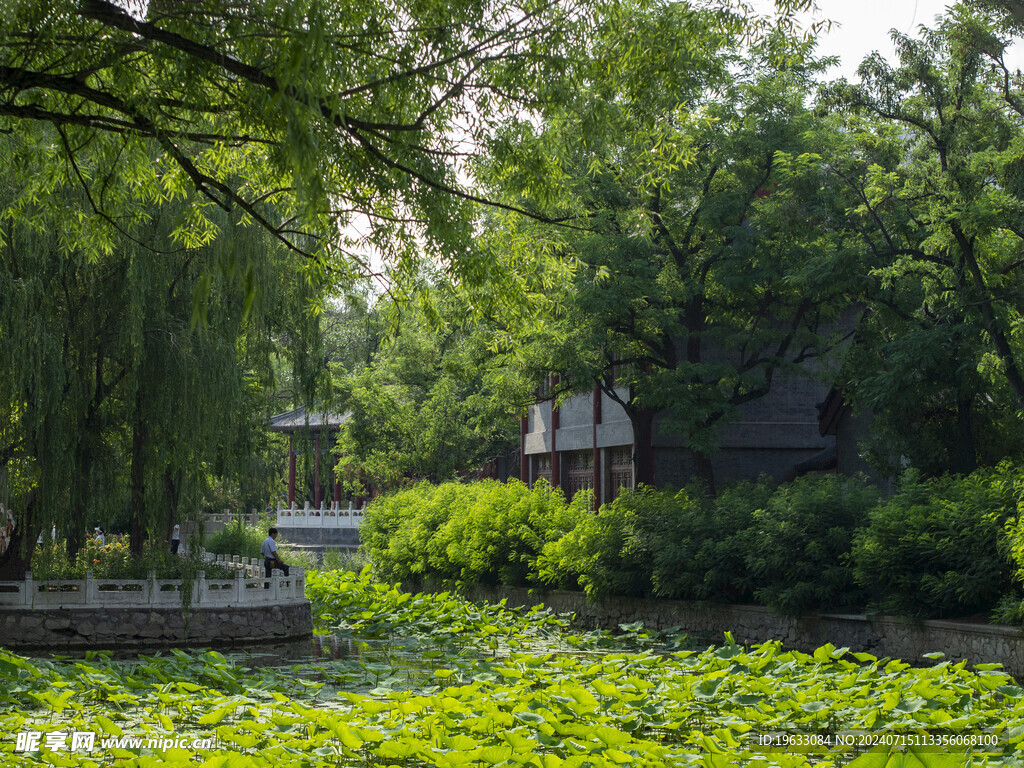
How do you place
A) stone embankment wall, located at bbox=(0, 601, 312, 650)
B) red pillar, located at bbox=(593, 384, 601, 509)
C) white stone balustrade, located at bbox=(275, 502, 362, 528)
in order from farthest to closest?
white stone balustrade, located at bbox=(275, 502, 362, 528) → red pillar, located at bbox=(593, 384, 601, 509) → stone embankment wall, located at bbox=(0, 601, 312, 650)

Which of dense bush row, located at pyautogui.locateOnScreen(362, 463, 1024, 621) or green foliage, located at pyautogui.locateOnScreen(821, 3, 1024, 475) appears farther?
green foliage, located at pyautogui.locateOnScreen(821, 3, 1024, 475)

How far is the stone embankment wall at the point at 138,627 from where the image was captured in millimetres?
15453

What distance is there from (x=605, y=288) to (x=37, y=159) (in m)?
13.0

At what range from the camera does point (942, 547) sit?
43.1 feet

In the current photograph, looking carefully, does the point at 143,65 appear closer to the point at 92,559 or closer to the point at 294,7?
the point at 294,7

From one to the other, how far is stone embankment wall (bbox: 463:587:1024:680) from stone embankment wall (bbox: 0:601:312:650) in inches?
215

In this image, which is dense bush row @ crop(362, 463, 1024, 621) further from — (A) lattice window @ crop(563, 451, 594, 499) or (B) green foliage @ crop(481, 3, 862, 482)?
(A) lattice window @ crop(563, 451, 594, 499)

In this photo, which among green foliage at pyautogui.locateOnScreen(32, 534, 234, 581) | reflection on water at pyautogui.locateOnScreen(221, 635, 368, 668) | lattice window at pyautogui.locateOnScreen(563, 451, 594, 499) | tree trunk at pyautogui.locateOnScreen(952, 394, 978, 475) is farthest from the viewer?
lattice window at pyautogui.locateOnScreen(563, 451, 594, 499)

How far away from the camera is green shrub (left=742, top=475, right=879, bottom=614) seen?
14969 millimetres

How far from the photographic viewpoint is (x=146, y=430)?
1594cm

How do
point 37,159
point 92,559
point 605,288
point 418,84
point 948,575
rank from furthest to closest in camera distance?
point 605,288
point 92,559
point 948,575
point 37,159
point 418,84

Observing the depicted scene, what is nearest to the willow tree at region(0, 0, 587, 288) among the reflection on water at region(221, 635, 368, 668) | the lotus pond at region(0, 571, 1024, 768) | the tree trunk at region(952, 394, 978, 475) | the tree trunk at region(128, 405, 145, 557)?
the lotus pond at region(0, 571, 1024, 768)

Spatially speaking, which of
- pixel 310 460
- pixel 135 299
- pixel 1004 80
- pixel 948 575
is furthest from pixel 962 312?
Result: pixel 135 299

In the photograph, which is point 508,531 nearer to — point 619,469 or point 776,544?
point 619,469
